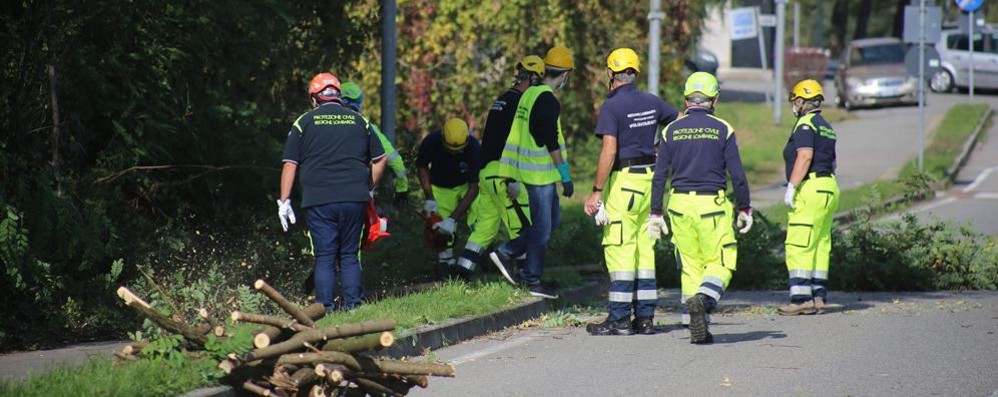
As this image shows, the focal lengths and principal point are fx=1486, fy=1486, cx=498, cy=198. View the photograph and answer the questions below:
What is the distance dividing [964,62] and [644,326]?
37.1 meters

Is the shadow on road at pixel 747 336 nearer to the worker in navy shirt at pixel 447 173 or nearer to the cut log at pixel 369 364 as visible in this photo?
the worker in navy shirt at pixel 447 173

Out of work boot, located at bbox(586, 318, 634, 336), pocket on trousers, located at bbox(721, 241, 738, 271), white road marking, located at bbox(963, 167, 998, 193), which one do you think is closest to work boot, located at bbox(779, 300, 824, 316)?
work boot, located at bbox(586, 318, 634, 336)

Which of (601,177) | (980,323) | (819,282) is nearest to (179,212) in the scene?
(601,177)

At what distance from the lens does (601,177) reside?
10008 millimetres

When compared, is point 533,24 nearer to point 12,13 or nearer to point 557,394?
point 12,13

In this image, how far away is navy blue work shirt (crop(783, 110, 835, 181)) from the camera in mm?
11344

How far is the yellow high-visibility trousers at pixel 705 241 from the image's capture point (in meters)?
9.57

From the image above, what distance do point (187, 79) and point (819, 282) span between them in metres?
5.21

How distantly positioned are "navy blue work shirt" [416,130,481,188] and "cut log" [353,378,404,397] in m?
5.44

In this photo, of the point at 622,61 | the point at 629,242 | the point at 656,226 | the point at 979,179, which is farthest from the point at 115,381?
the point at 979,179

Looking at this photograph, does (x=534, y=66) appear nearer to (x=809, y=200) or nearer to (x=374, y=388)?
(x=809, y=200)

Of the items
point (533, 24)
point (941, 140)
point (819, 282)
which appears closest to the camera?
point (819, 282)

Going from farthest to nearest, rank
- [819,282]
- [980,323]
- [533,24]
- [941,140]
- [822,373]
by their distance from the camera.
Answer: [941,140], [533,24], [819,282], [980,323], [822,373]

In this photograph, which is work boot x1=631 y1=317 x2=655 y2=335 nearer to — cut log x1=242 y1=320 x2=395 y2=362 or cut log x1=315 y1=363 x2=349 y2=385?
cut log x1=242 y1=320 x2=395 y2=362
